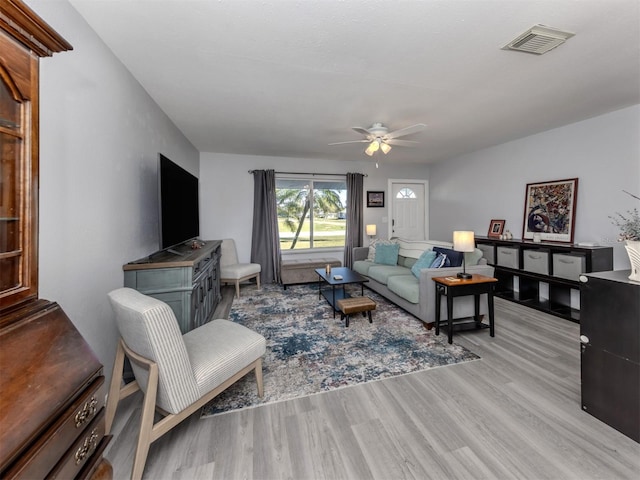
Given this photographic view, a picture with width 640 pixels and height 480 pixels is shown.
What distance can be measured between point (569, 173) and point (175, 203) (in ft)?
16.2

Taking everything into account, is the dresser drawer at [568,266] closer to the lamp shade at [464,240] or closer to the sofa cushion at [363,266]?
the lamp shade at [464,240]

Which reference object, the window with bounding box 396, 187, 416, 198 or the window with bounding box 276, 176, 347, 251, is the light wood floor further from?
the window with bounding box 396, 187, 416, 198

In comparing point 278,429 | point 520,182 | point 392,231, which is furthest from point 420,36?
point 392,231

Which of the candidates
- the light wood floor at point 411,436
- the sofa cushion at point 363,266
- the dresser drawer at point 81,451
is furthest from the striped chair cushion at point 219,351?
the sofa cushion at point 363,266

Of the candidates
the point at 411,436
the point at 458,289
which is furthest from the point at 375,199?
the point at 411,436

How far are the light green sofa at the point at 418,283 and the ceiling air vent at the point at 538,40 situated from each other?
78.7 inches

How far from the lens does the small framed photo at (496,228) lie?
14.6 ft

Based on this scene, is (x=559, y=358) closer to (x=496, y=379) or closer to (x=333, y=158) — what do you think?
→ (x=496, y=379)

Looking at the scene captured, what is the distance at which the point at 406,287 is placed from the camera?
3.20 meters

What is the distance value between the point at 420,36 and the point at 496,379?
8.31ft

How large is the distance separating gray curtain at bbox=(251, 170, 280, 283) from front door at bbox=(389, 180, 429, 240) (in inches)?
107

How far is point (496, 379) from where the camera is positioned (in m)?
2.04

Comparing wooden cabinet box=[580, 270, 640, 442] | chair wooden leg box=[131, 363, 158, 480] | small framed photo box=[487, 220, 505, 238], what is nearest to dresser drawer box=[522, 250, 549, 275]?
small framed photo box=[487, 220, 505, 238]

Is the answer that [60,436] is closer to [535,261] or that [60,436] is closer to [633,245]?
[633,245]
